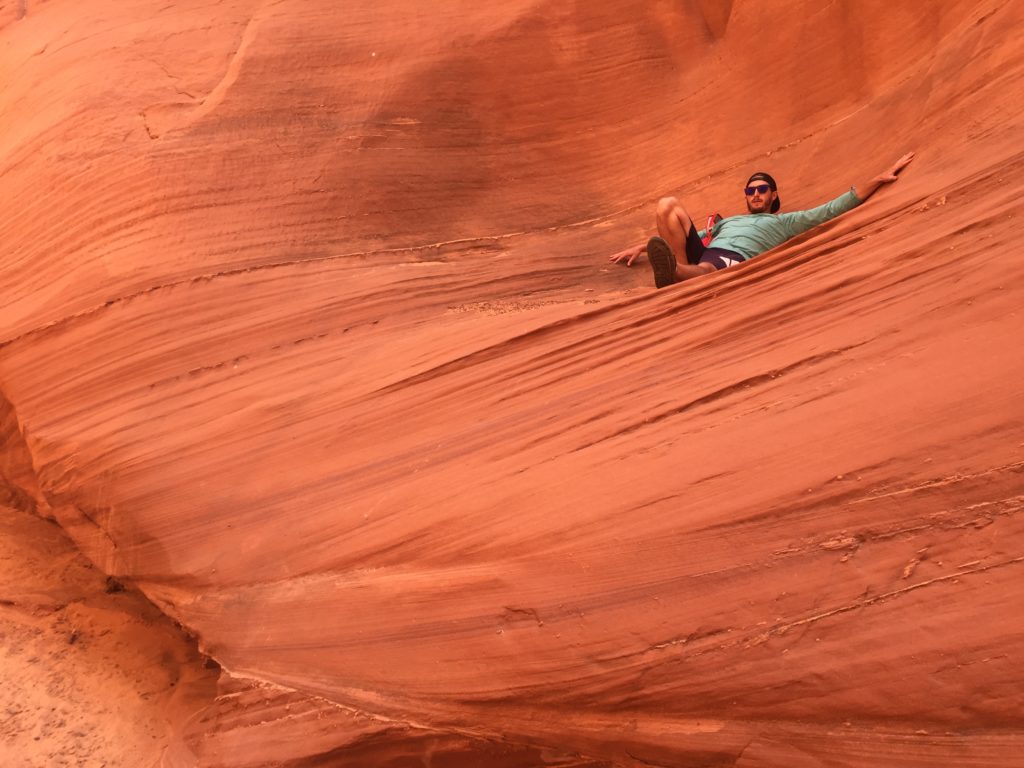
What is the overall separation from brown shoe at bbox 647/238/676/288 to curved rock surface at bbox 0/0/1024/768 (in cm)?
18

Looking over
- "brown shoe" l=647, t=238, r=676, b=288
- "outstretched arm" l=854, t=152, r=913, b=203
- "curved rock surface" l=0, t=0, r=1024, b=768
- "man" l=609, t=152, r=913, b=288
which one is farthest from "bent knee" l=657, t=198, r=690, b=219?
"outstretched arm" l=854, t=152, r=913, b=203

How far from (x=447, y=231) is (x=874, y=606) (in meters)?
2.00

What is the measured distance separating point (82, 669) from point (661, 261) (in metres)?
2.20

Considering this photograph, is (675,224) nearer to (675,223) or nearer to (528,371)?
(675,223)

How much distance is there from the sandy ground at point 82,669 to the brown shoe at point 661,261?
1.84 meters

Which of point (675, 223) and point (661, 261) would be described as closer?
point (661, 261)

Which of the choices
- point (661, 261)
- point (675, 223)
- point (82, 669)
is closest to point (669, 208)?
point (675, 223)

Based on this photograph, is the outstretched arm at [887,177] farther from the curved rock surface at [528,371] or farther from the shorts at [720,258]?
the shorts at [720,258]

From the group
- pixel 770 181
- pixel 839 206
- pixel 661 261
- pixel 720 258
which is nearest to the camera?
pixel 661 261

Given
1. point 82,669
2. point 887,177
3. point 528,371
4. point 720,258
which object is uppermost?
point 887,177

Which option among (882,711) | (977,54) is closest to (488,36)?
(977,54)

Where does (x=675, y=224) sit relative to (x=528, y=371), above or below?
above

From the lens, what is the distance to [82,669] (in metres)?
3.15

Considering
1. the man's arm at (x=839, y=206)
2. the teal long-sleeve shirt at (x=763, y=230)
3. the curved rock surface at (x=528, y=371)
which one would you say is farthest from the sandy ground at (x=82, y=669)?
the man's arm at (x=839, y=206)
